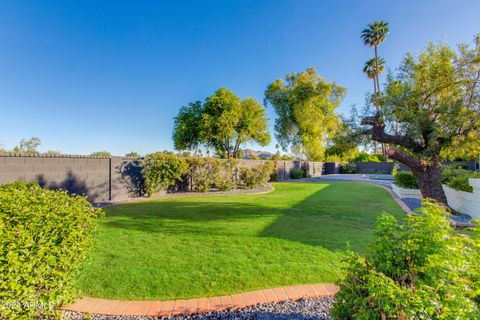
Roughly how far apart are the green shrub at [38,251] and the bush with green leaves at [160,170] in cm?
911

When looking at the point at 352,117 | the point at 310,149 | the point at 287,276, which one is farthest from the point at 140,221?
the point at 310,149

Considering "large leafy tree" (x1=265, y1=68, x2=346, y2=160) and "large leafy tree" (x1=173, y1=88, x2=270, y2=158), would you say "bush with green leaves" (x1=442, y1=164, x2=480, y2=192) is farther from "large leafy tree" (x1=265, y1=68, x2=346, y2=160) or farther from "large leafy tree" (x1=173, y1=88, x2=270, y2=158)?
"large leafy tree" (x1=265, y1=68, x2=346, y2=160)

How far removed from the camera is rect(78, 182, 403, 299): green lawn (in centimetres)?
304

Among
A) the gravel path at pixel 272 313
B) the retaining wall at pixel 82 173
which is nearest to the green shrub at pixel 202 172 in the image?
the retaining wall at pixel 82 173

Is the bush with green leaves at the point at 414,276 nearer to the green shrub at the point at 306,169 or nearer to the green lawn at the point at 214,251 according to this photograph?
the green lawn at the point at 214,251

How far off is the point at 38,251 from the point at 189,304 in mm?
1589

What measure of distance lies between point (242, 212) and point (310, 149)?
2454cm

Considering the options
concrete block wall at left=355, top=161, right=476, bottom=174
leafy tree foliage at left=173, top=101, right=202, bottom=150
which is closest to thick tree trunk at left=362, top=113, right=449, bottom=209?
leafy tree foliage at left=173, top=101, right=202, bottom=150

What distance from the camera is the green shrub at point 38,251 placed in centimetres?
176

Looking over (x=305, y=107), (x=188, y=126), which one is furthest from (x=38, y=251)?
(x=305, y=107)

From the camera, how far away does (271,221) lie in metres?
6.44

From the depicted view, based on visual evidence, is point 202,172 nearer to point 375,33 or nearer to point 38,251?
point 38,251

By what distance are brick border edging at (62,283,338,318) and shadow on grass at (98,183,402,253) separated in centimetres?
184

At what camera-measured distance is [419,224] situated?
193cm
